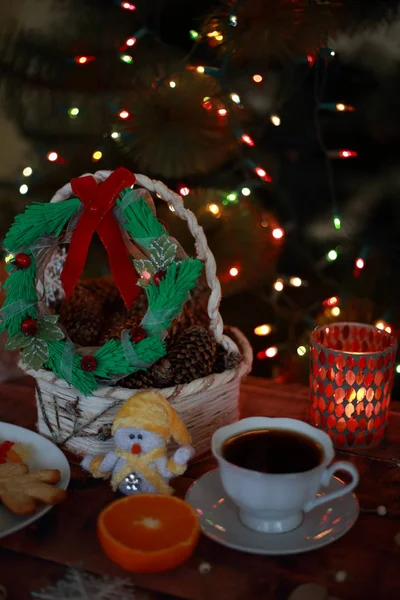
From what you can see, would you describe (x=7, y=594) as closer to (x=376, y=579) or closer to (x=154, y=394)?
(x=154, y=394)

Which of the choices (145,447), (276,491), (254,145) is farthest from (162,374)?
(254,145)

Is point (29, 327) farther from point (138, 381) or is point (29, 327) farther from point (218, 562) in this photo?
point (218, 562)

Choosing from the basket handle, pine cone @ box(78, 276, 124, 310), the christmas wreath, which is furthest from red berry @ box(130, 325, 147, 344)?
pine cone @ box(78, 276, 124, 310)

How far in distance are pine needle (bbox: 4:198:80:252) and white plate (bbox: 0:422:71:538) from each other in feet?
0.79

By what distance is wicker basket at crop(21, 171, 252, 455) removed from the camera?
839 mm

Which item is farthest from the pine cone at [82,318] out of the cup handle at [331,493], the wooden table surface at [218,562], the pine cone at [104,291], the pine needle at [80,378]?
the cup handle at [331,493]

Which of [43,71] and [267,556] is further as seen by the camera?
[43,71]

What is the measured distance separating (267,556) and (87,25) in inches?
40.9

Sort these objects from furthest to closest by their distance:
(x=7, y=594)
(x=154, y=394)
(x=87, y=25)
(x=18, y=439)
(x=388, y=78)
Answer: (x=87, y=25), (x=388, y=78), (x=18, y=439), (x=154, y=394), (x=7, y=594)

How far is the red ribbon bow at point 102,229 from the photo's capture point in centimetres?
86

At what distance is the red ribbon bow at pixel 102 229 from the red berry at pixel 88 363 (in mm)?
115

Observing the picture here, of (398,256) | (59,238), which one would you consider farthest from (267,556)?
(398,256)

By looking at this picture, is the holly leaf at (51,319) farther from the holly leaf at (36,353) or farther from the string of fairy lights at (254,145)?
the string of fairy lights at (254,145)

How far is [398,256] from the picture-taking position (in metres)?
1.15
